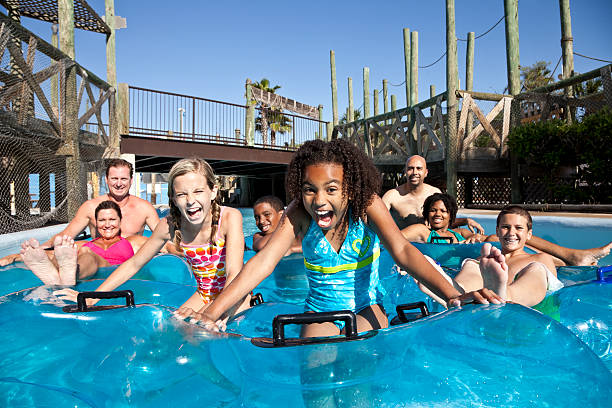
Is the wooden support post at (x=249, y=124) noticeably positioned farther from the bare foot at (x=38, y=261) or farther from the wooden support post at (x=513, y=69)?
the bare foot at (x=38, y=261)

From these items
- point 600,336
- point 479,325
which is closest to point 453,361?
point 479,325

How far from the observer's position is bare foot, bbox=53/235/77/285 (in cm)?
292

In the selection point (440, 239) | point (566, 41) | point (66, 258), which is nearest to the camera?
point (66, 258)

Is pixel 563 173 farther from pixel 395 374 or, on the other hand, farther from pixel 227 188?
pixel 227 188

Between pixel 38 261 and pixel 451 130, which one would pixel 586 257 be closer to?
pixel 38 261

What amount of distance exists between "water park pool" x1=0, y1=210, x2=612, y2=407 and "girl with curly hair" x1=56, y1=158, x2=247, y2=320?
0.90m

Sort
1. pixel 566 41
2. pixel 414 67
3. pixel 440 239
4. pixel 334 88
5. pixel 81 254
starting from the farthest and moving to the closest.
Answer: pixel 334 88 < pixel 414 67 < pixel 566 41 < pixel 440 239 < pixel 81 254

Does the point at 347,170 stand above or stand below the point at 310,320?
above

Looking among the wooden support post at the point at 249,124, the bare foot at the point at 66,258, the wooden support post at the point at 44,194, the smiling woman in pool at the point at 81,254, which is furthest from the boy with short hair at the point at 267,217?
the wooden support post at the point at 249,124

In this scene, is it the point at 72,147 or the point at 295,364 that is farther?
the point at 72,147

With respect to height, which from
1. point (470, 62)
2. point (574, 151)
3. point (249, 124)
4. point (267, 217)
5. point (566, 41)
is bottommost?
point (267, 217)

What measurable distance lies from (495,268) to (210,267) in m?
1.85

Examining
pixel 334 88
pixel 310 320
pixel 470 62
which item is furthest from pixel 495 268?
pixel 334 88

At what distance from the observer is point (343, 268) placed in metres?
2.20
